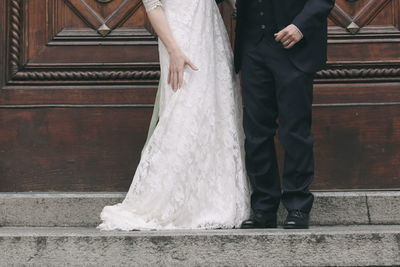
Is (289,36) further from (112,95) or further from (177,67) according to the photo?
(112,95)

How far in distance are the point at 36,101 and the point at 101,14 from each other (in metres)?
0.63

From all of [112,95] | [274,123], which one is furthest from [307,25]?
[112,95]

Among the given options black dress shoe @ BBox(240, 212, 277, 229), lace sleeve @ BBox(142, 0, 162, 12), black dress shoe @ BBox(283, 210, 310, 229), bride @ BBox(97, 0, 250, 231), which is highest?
lace sleeve @ BBox(142, 0, 162, 12)

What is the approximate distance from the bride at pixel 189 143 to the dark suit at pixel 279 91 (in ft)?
0.47

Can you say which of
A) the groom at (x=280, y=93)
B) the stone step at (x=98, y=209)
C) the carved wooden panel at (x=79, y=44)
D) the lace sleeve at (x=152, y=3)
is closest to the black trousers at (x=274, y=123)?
the groom at (x=280, y=93)

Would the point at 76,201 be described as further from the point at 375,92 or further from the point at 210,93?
the point at 375,92

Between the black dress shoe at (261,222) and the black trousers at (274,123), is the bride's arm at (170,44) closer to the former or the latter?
the black trousers at (274,123)

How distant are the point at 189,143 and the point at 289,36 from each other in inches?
27.9

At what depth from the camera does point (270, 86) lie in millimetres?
4133

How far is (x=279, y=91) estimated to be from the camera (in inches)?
158

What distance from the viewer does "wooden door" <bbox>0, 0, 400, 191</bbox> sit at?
475 cm

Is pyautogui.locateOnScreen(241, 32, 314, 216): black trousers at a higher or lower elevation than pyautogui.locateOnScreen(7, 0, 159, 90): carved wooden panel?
lower

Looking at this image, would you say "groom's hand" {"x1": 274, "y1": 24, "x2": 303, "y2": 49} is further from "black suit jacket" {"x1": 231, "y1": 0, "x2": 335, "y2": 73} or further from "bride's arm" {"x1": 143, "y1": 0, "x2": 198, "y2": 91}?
"bride's arm" {"x1": 143, "y1": 0, "x2": 198, "y2": 91}

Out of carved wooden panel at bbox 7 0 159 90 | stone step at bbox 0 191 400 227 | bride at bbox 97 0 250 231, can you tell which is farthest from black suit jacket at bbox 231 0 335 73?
carved wooden panel at bbox 7 0 159 90
